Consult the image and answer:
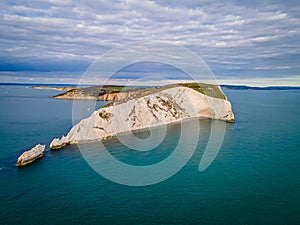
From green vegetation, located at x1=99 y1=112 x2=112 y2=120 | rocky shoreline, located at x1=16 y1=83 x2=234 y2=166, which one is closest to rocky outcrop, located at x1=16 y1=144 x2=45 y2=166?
rocky shoreline, located at x1=16 y1=83 x2=234 y2=166

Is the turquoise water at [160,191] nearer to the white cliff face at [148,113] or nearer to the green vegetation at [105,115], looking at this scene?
the white cliff face at [148,113]

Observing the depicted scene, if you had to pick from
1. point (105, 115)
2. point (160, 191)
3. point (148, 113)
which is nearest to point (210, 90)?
point (148, 113)

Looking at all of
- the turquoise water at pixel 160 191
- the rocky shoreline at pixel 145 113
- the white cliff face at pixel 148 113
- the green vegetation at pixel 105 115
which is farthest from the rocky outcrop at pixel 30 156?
the green vegetation at pixel 105 115

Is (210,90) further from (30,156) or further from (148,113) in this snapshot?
(30,156)

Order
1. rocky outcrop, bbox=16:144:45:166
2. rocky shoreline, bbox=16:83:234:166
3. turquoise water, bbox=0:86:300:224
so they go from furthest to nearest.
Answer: rocky shoreline, bbox=16:83:234:166, rocky outcrop, bbox=16:144:45:166, turquoise water, bbox=0:86:300:224

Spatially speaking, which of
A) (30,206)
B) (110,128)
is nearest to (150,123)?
(110,128)

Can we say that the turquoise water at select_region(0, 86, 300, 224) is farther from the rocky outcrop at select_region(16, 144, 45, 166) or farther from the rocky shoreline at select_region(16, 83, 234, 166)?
the rocky shoreline at select_region(16, 83, 234, 166)
